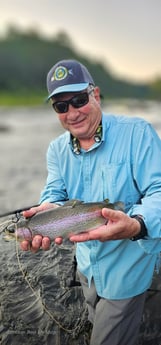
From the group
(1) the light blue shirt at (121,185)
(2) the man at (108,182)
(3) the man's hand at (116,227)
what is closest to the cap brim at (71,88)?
→ (2) the man at (108,182)

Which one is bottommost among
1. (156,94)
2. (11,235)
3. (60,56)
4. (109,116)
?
(11,235)

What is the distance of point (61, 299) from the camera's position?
361 cm

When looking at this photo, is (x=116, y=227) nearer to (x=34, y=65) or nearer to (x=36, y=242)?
(x=36, y=242)

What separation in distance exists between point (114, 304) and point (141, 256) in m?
0.33

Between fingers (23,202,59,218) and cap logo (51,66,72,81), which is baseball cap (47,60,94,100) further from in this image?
fingers (23,202,59,218)

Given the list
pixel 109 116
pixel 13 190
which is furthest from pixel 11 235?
pixel 13 190

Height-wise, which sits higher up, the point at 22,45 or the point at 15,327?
the point at 22,45

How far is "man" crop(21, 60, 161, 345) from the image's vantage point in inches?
94.3

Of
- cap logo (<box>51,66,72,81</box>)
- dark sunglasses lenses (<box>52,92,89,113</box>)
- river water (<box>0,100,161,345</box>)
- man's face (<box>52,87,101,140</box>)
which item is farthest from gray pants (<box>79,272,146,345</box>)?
cap logo (<box>51,66,72,81</box>)

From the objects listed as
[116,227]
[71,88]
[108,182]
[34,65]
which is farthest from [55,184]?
[34,65]

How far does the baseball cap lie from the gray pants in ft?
3.73

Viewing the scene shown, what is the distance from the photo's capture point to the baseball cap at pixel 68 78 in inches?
99.6

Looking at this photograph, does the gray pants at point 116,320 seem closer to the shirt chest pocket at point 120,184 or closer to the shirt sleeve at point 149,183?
the shirt sleeve at point 149,183

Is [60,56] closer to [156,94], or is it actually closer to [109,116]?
[156,94]
